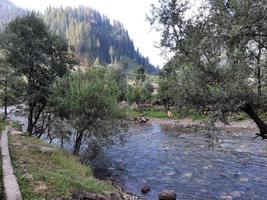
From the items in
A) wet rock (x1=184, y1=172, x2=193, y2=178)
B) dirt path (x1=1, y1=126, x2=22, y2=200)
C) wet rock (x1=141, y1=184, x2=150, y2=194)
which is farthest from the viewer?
wet rock (x1=184, y1=172, x2=193, y2=178)

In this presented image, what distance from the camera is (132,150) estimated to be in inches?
1684

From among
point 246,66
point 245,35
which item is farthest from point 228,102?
point 245,35

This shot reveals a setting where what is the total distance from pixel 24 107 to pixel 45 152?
1939cm

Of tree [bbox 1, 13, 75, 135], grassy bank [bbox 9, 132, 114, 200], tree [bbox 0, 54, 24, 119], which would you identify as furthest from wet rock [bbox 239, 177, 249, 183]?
tree [bbox 0, 54, 24, 119]

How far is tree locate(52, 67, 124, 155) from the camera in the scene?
28719 mm

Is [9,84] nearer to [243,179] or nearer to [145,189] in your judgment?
[145,189]

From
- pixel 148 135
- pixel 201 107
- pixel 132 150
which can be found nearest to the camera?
pixel 201 107

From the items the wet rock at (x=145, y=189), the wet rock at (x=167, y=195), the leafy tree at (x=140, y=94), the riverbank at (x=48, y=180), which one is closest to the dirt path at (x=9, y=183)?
the riverbank at (x=48, y=180)

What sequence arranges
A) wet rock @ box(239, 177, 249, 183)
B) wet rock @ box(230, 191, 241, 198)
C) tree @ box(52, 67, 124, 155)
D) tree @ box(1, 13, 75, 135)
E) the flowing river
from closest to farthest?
wet rock @ box(230, 191, 241, 198) < the flowing river < wet rock @ box(239, 177, 249, 183) < tree @ box(52, 67, 124, 155) < tree @ box(1, 13, 75, 135)

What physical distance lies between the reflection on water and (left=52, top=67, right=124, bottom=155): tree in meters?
3.38

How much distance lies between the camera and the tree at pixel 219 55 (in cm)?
1211

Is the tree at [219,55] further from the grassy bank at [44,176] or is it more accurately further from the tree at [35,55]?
the tree at [35,55]

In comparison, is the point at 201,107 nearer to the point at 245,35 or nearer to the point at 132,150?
the point at 245,35

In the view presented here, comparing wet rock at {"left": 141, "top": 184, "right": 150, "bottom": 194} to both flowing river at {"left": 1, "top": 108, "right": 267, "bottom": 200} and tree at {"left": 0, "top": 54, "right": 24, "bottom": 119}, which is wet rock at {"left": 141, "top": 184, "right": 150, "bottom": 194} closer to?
flowing river at {"left": 1, "top": 108, "right": 267, "bottom": 200}
